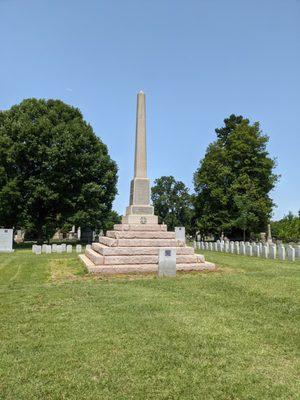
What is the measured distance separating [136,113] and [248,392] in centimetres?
1433

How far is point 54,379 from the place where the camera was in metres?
3.98

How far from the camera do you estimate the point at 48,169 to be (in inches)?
1187

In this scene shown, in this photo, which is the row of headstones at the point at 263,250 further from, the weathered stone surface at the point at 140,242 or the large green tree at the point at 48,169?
the large green tree at the point at 48,169

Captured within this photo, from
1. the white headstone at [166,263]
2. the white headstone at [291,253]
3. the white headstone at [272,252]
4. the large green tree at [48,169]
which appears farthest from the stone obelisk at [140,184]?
the large green tree at [48,169]

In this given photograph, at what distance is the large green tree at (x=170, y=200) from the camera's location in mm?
81125

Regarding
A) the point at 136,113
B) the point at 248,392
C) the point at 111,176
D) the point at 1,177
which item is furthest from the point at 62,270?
the point at 111,176

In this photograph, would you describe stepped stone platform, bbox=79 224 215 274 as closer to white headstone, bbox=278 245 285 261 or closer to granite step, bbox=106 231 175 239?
granite step, bbox=106 231 175 239

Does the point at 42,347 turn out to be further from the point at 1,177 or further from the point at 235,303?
the point at 1,177

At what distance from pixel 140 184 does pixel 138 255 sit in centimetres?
400

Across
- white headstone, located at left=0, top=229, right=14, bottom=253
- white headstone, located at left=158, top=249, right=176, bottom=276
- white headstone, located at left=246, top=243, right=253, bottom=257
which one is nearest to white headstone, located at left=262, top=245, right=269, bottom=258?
white headstone, located at left=246, top=243, right=253, bottom=257

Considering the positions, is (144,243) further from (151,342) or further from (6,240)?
(6,240)

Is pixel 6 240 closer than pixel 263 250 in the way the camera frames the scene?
No

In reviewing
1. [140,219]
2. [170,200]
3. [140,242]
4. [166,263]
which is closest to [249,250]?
[140,219]

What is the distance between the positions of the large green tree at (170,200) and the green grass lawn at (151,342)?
71854 millimetres
